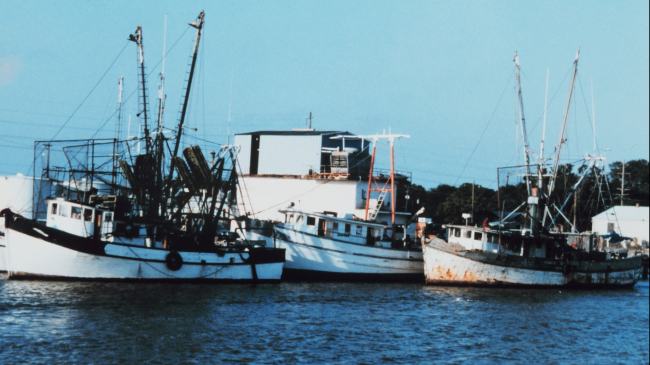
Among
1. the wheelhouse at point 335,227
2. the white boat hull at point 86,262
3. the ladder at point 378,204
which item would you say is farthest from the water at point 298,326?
the ladder at point 378,204

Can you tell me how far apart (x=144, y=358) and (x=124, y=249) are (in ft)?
54.2

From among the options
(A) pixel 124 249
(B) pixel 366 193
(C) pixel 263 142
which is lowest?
(A) pixel 124 249

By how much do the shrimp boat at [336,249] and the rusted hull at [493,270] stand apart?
2732 mm

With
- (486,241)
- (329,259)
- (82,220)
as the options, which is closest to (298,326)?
(82,220)

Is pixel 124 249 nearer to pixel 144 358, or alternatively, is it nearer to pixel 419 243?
pixel 144 358

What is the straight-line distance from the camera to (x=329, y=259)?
44375 mm

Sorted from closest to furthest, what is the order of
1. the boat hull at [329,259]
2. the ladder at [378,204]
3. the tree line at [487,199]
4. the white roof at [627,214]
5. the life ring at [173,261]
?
the life ring at [173,261]
the boat hull at [329,259]
the ladder at [378,204]
the tree line at [487,199]
the white roof at [627,214]

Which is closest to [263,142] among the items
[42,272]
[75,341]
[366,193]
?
[366,193]

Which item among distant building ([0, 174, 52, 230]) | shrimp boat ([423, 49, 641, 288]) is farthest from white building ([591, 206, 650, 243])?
distant building ([0, 174, 52, 230])

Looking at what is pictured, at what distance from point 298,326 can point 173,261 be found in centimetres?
1258

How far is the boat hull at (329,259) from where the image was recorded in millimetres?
44094

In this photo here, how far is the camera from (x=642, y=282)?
61.8 meters

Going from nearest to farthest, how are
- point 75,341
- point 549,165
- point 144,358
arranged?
point 144,358
point 75,341
point 549,165

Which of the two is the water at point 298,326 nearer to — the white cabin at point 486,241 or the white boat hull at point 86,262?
the white boat hull at point 86,262
